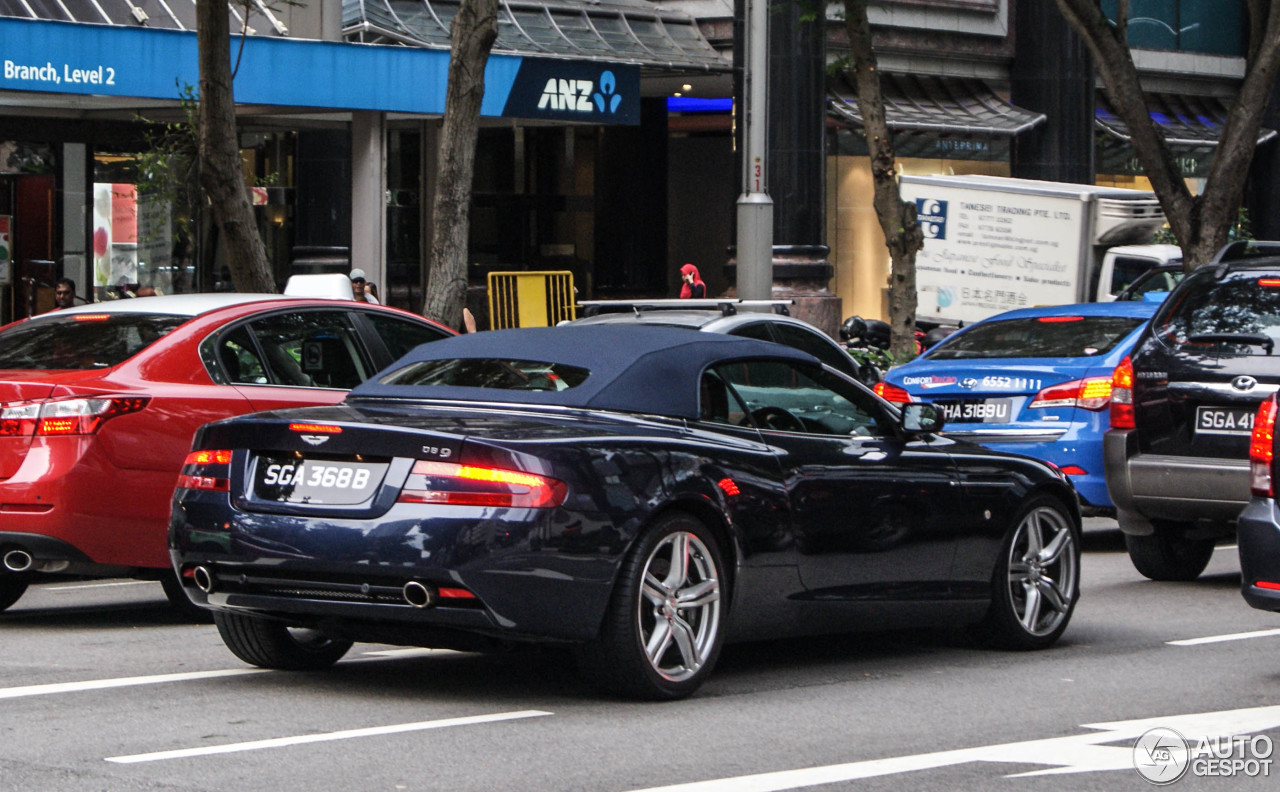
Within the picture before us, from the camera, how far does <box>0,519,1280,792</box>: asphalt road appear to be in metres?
5.81

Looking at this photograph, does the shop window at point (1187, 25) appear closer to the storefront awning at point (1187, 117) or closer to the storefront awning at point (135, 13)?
the storefront awning at point (1187, 117)

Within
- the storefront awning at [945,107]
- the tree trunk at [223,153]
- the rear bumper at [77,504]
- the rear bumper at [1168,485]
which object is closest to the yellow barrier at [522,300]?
the tree trunk at [223,153]

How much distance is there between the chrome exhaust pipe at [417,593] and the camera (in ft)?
21.3

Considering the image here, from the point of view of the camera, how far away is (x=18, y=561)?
8.79m

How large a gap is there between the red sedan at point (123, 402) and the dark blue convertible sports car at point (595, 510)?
4.74 feet

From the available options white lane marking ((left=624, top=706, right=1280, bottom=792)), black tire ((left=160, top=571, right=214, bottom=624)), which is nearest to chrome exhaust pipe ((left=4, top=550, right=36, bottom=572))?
black tire ((left=160, top=571, right=214, bottom=624))

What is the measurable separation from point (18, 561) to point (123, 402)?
2.87ft

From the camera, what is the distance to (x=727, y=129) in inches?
1367

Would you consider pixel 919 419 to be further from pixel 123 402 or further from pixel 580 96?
pixel 580 96

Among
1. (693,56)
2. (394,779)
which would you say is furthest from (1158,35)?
(394,779)

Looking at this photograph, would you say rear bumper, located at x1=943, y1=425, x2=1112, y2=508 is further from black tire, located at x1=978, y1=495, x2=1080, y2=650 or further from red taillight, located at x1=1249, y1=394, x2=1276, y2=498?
red taillight, located at x1=1249, y1=394, x2=1276, y2=498

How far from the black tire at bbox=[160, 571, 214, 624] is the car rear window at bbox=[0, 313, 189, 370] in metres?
1.09

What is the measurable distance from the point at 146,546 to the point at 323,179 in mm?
18578

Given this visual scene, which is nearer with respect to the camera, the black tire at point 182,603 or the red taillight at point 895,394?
the black tire at point 182,603
